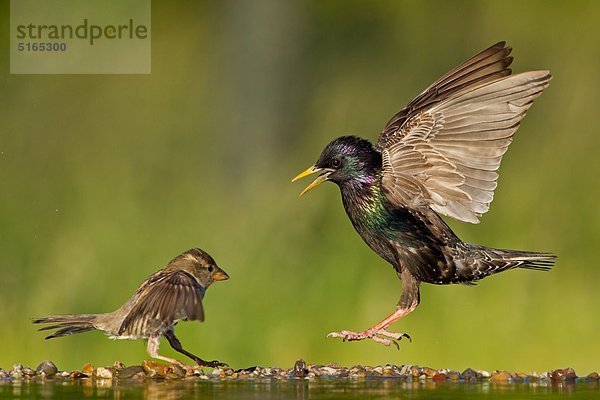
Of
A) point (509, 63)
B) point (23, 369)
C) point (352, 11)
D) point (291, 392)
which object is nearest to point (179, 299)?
point (291, 392)

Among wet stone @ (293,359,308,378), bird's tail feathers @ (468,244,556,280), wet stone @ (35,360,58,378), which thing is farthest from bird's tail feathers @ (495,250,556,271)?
wet stone @ (35,360,58,378)

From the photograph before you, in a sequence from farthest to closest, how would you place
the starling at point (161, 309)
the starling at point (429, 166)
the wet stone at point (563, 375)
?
the wet stone at point (563, 375), the starling at point (429, 166), the starling at point (161, 309)

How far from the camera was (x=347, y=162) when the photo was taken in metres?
7.89

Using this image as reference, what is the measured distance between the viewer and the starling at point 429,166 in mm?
7891

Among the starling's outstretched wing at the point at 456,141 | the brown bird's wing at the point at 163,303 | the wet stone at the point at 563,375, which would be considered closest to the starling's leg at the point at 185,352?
the brown bird's wing at the point at 163,303

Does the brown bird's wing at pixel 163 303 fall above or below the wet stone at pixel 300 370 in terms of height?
above

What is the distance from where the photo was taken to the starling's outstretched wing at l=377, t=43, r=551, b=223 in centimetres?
791

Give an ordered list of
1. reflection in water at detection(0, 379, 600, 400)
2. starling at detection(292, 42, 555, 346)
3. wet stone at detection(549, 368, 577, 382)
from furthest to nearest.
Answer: wet stone at detection(549, 368, 577, 382)
starling at detection(292, 42, 555, 346)
reflection in water at detection(0, 379, 600, 400)

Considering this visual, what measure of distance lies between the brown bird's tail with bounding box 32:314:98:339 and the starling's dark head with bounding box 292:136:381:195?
2.05 metres

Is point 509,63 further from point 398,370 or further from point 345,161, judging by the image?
point 398,370

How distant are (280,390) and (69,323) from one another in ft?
6.96

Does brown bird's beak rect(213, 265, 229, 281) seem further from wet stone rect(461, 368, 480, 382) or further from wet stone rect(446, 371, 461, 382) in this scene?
wet stone rect(461, 368, 480, 382)

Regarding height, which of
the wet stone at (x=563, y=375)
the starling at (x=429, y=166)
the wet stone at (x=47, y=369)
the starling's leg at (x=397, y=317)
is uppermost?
the starling at (x=429, y=166)

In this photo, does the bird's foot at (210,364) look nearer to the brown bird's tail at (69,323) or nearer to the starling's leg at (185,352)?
the starling's leg at (185,352)
